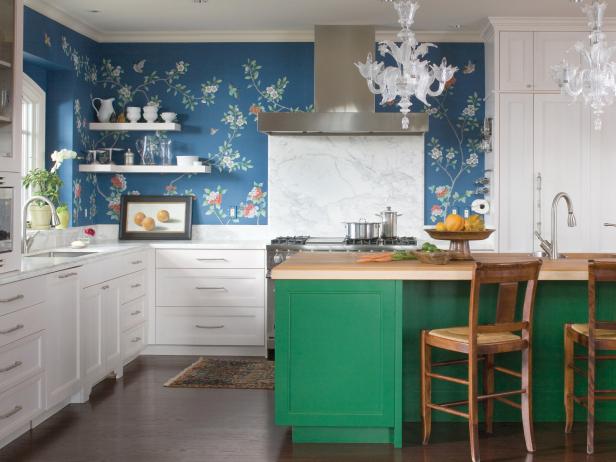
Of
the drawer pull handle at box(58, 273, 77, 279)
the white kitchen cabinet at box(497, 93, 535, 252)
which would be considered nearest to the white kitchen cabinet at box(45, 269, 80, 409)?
the drawer pull handle at box(58, 273, 77, 279)

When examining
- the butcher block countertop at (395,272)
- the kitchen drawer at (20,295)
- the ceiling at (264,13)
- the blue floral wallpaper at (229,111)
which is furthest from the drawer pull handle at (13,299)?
the blue floral wallpaper at (229,111)

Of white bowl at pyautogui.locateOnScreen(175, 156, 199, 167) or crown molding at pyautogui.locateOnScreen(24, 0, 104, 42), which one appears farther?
white bowl at pyautogui.locateOnScreen(175, 156, 199, 167)

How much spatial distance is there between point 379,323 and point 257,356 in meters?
2.57

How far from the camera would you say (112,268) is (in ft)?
17.4

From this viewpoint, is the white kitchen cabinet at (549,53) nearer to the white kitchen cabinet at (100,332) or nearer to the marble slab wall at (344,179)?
the marble slab wall at (344,179)

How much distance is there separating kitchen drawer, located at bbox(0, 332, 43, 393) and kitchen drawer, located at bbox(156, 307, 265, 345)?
2.14m

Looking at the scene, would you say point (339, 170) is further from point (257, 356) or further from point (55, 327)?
point (55, 327)

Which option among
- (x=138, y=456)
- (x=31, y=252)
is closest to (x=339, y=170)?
(x=31, y=252)

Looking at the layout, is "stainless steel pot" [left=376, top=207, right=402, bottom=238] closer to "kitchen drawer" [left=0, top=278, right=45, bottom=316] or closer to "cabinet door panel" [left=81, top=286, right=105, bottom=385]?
"cabinet door panel" [left=81, top=286, right=105, bottom=385]

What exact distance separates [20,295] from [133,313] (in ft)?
6.44

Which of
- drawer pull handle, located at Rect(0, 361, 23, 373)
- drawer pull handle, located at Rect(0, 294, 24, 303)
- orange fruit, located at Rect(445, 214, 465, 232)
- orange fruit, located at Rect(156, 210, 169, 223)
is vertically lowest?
drawer pull handle, located at Rect(0, 361, 23, 373)

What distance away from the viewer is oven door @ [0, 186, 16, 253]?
13.3 ft

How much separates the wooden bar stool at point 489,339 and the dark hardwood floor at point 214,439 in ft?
0.52

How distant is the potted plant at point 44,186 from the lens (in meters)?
5.68
